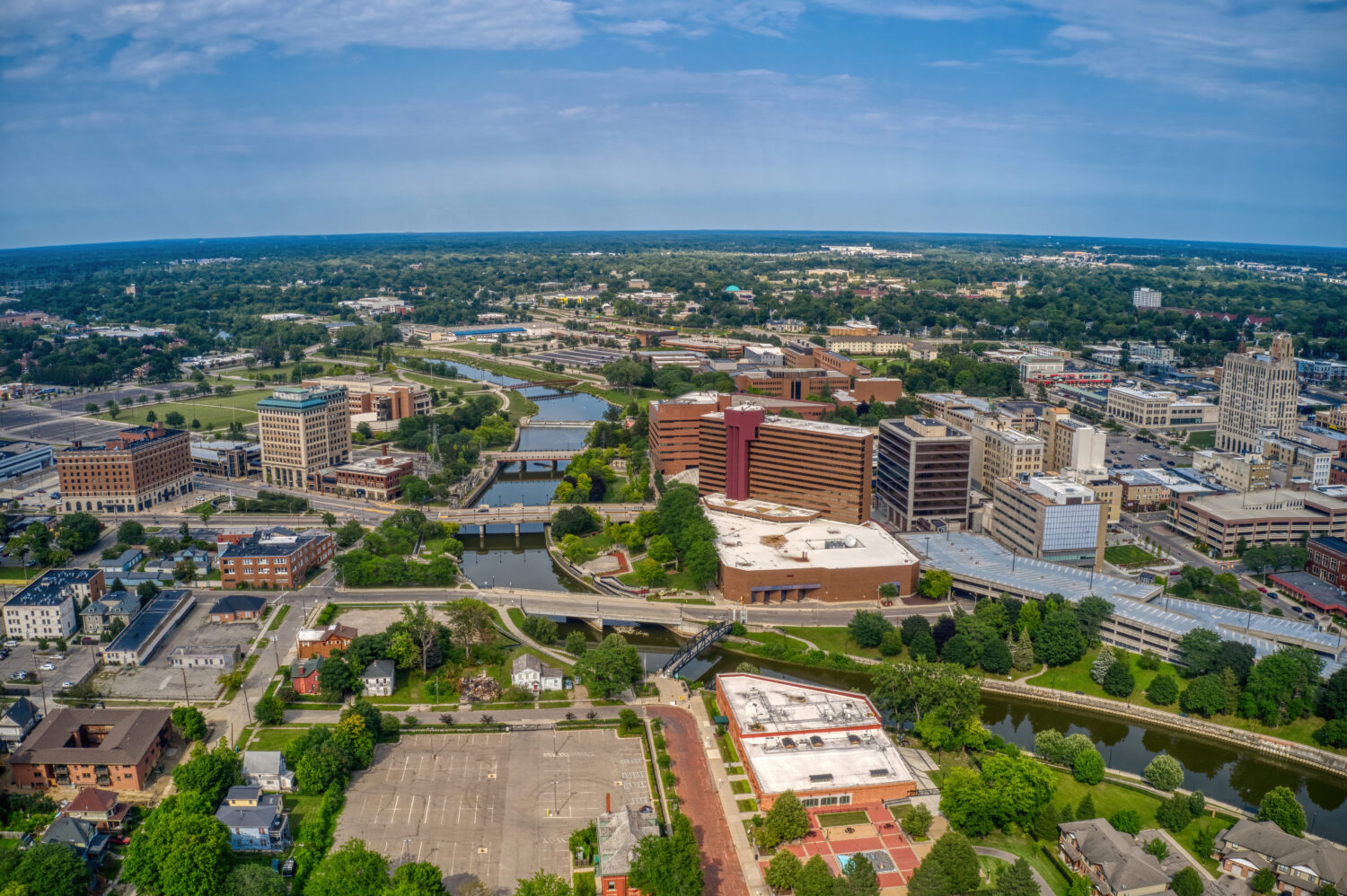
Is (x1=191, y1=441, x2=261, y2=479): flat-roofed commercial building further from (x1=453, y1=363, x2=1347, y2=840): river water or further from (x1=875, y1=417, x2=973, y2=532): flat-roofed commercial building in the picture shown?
(x1=875, y1=417, x2=973, y2=532): flat-roofed commercial building

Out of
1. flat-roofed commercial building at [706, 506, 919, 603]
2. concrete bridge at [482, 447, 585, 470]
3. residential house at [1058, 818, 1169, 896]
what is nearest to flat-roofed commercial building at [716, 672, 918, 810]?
residential house at [1058, 818, 1169, 896]

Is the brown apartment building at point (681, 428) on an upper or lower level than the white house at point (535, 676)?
upper

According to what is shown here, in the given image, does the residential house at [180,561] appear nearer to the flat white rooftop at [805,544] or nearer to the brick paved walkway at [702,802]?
the flat white rooftop at [805,544]

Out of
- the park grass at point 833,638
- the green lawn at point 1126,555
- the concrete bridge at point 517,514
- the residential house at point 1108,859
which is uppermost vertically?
the concrete bridge at point 517,514

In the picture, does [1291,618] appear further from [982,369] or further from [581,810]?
[982,369]

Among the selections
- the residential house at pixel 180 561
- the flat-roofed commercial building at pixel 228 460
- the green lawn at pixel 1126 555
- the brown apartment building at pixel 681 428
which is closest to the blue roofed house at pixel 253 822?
the residential house at pixel 180 561

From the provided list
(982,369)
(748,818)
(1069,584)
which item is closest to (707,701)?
(748,818)
